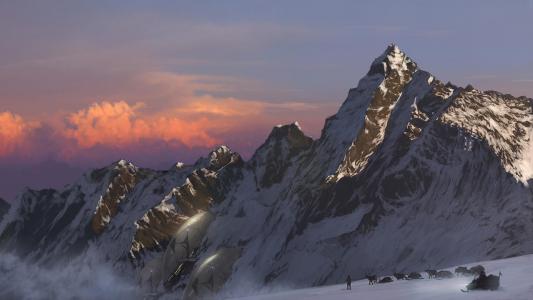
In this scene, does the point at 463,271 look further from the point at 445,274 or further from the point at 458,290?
the point at 458,290

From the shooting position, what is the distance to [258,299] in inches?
3322

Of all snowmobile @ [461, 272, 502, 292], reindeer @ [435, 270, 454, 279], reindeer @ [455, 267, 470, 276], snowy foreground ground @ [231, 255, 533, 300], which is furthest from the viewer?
reindeer @ [435, 270, 454, 279]

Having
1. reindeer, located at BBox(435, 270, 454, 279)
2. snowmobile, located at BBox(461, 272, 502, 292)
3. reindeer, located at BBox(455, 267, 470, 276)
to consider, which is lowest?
reindeer, located at BBox(435, 270, 454, 279)

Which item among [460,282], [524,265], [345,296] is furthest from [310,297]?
[524,265]

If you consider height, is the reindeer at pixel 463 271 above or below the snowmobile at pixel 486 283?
below

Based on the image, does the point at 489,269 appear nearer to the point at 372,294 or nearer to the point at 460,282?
the point at 460,282

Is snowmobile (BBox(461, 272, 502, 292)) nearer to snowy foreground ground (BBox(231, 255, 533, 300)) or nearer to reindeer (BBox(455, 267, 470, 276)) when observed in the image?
snowy foreground ground (BBox(231, 255, 533, 300))

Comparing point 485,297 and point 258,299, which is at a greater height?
point 485,297

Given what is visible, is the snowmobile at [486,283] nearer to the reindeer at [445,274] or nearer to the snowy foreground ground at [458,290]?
the snowy foreground ground at [458,290]

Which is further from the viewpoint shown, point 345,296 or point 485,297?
point 345,296

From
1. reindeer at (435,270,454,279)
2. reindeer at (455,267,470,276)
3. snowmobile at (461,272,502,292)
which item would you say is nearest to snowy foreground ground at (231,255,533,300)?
snowmobile at (461,272,502,292)

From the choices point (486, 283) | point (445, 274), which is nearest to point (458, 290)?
point (486, 283)

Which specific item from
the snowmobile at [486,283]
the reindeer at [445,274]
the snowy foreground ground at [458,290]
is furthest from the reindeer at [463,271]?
the snowmobile at [486,283]

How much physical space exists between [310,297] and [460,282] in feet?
47.6
